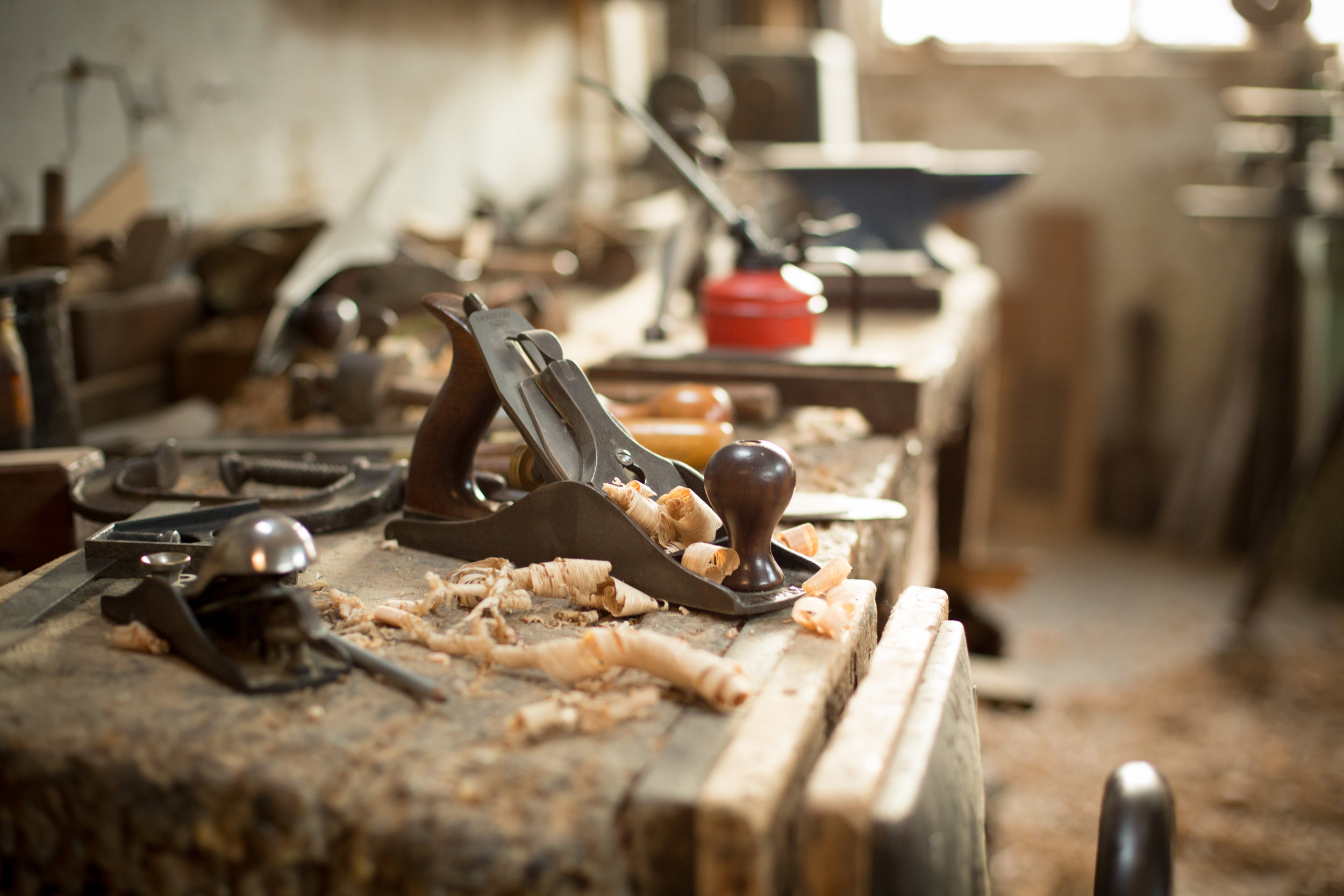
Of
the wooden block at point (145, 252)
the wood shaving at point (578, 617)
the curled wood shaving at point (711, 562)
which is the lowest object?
the wood shaving at point (578, 617)

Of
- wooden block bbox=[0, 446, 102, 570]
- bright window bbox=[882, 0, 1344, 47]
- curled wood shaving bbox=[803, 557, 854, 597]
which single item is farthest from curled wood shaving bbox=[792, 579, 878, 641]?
bright window bbox=[882, 0, 1344, 47]

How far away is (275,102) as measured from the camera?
2584mm

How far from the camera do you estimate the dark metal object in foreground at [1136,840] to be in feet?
3.30

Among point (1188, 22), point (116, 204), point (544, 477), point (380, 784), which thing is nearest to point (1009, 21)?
point (1188, 22)

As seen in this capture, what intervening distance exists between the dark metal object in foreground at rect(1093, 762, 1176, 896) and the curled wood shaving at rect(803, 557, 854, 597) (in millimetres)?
339

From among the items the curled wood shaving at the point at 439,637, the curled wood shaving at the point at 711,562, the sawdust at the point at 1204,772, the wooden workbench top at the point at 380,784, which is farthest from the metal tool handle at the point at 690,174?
the sawdust at the point at 1204,772

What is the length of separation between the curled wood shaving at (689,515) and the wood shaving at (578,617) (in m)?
0.14

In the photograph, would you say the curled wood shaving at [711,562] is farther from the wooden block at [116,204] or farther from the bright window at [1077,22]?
the bright window at [1077,22]

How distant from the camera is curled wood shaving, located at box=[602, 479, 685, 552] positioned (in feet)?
3.67

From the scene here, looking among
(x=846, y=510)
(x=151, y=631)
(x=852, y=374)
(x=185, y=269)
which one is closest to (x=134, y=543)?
(x=151, y=631)

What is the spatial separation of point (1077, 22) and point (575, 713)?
17.6ft

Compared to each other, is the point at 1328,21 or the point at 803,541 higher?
the point at 1328,21

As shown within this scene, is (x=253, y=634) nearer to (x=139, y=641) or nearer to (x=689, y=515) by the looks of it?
(x=139, y=641)

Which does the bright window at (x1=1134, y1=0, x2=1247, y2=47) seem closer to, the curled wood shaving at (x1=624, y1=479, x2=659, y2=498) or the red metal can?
the red metal can
